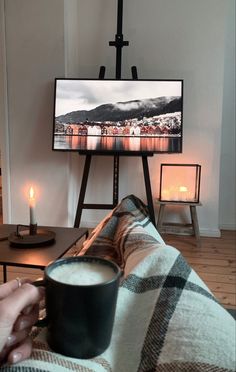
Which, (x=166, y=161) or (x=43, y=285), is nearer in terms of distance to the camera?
(x=43, y=285)

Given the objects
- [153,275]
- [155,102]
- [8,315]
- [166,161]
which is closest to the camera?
[8,315]

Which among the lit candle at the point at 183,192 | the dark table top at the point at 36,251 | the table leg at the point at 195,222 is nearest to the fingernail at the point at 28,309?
the dark table top at the point at 36,251

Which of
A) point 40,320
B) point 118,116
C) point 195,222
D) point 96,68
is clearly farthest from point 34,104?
point 40,320

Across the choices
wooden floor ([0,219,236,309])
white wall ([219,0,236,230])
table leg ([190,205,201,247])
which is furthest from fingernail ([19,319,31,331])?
white wall ([219,0,236,230])

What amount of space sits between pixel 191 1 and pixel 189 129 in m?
1.09

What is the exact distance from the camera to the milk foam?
423 mm

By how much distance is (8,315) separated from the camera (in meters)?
0.41

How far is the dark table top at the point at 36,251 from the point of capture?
51.1 inches

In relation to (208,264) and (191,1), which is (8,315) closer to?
(208,264)

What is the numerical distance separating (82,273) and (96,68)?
3191 mm

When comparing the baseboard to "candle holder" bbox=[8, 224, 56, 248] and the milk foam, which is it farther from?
the milk foam

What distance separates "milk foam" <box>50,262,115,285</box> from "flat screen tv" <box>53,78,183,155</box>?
2.53 m

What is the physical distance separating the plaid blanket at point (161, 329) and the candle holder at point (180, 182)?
8.69 feet

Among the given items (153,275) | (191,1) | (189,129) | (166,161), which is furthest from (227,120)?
(153,275)
